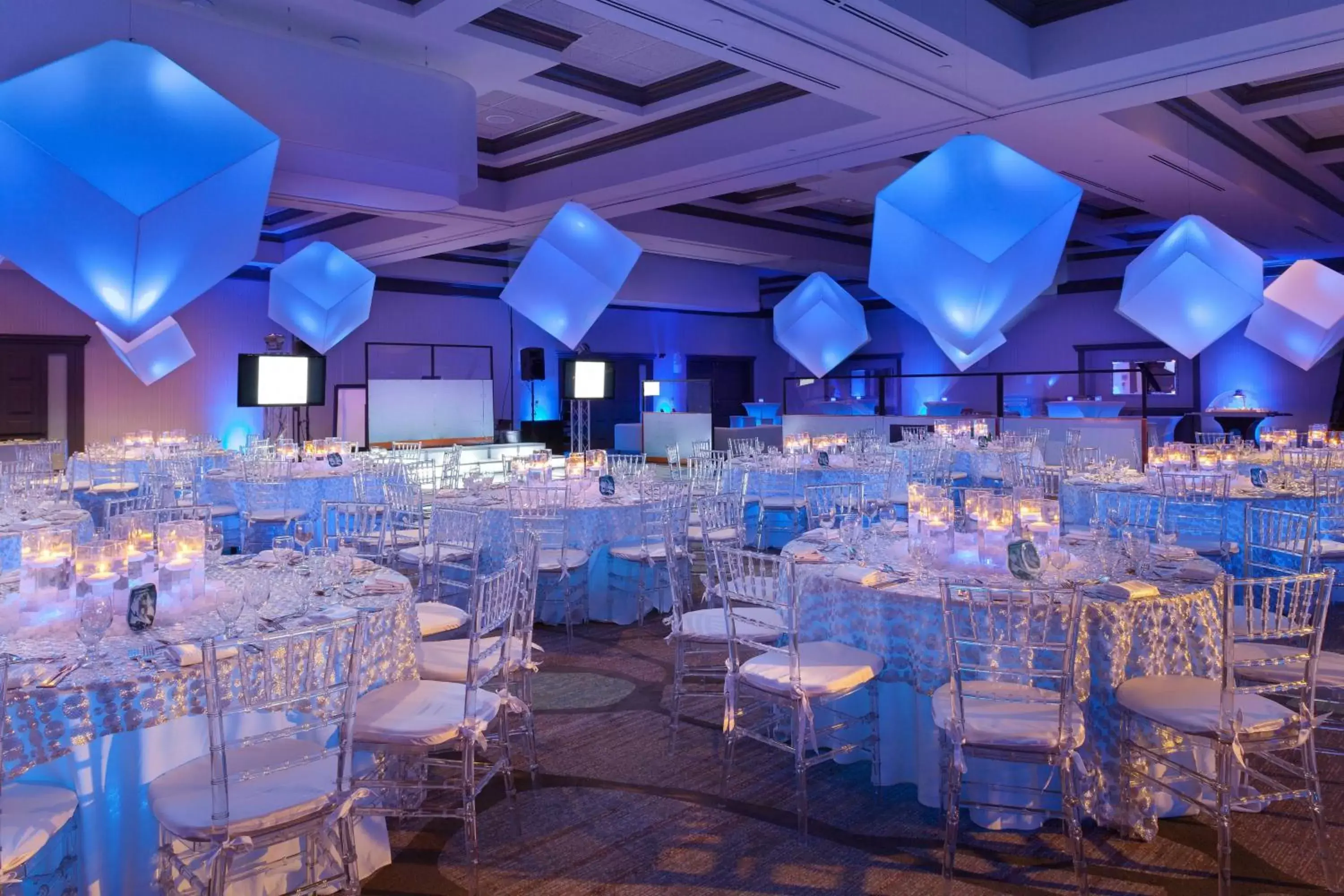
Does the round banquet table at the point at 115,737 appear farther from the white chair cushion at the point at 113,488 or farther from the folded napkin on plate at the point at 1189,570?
the white chair cushion at the point at 113,488

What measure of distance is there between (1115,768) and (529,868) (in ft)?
6.58

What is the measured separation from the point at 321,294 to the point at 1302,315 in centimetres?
1196

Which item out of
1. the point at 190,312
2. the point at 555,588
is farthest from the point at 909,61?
the point at 190,312

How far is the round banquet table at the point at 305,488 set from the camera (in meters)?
8.28

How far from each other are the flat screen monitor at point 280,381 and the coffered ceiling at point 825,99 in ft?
6.40

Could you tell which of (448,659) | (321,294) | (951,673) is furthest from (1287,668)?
(321,294)

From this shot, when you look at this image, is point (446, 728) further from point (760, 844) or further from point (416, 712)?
point (760, 844)

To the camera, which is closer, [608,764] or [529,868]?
[529,868]

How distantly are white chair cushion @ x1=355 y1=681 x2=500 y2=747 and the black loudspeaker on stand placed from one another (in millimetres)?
13099

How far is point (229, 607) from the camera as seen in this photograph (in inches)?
115

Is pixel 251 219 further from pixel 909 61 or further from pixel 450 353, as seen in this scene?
pixel 450 353

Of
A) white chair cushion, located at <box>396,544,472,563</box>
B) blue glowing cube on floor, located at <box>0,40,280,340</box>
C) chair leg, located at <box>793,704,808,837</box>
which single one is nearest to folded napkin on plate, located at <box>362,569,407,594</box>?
chair leg, located at <box>793,704,808,837</box>

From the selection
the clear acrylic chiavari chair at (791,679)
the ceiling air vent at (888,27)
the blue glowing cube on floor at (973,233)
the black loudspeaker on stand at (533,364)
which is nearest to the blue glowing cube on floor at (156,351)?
A: the black loudspeaker on stand at (533,364)

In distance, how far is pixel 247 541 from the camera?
8062mm
